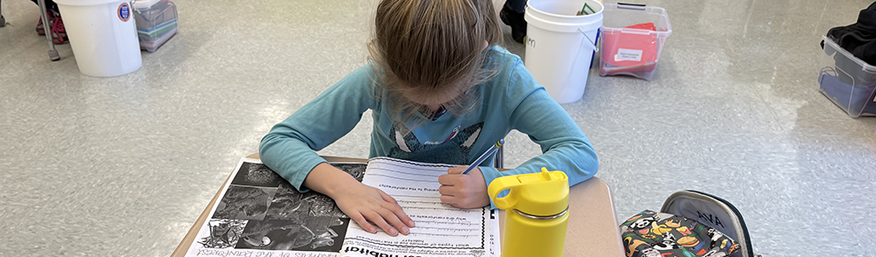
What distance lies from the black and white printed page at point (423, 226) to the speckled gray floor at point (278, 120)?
1.61ft

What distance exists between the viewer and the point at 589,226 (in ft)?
2.23

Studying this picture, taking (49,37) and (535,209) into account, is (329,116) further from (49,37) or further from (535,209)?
(49,37)

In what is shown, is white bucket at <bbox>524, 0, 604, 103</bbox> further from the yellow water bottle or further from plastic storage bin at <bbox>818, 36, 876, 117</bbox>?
the yellow water bottle

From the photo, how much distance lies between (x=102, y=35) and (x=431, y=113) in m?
1.81

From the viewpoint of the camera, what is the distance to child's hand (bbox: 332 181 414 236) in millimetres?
681

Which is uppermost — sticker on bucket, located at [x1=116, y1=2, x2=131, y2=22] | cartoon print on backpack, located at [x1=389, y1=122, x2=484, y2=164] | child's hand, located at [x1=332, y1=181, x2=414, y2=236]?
child's hand, located at [x1=332, y1=181, x2=414, y2=236]

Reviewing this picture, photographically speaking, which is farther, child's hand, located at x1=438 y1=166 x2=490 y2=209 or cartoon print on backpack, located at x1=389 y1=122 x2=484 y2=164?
cartoon print on backpack, located at x1=389 y1=122 x2=484 y2=164

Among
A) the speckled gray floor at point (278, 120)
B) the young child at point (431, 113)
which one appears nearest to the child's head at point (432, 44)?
the young child at point (431, 113)

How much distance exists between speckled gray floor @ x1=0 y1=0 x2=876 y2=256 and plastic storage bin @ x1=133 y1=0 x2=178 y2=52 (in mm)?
69

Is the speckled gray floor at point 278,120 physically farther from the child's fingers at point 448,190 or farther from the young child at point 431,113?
the child's fingers at point 448,190

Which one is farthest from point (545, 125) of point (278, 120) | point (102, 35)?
point (102, 35)

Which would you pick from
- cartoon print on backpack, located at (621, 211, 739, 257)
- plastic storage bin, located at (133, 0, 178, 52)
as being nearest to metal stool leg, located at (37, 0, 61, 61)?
plastic storage bin, located at (133, 0, 178, 52)

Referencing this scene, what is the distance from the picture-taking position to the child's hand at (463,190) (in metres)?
0.72

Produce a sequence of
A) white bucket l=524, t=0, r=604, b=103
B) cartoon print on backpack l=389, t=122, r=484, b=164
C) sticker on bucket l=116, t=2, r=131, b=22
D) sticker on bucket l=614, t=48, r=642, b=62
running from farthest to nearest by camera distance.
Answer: sticker on bucket l=614, t=48, r=642, b=62 < sticker on bucket l=116, t=2, r=131, b=22 < white bucket l=524, t=0, r=604, b=103 < cartoon print on backpack l=389, t=122, r=484, b=164
